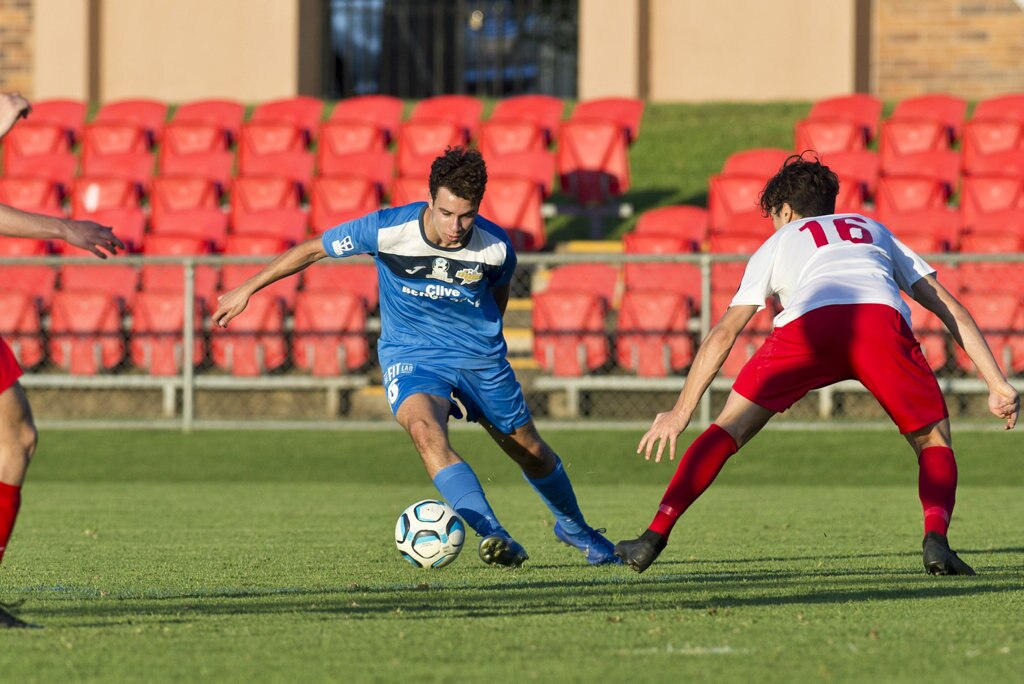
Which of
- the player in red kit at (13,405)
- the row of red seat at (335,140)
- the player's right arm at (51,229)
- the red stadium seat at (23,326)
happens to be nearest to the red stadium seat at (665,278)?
the row of red seat at (335,140)

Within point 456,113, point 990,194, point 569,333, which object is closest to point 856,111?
point 990,194

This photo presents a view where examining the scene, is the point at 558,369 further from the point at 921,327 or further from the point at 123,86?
the point at 123,86

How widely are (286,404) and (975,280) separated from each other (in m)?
6.12

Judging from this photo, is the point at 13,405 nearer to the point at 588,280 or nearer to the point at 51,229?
the point at 51,229

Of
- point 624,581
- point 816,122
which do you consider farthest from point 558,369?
point 624,581

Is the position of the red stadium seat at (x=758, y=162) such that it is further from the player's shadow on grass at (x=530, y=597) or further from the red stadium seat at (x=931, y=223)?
the player's shadow on grass at (x=530, y=597)

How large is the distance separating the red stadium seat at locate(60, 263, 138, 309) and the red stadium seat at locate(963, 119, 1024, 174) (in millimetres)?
8921

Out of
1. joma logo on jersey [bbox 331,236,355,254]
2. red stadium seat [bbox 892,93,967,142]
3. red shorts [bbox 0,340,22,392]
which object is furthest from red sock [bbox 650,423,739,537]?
red stadium seat [bbox 892,93,967,142]

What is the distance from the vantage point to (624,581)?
667cm

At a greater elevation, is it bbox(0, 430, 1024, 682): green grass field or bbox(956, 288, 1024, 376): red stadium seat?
bbox(956, 288, 1024, 376): red stadium seat

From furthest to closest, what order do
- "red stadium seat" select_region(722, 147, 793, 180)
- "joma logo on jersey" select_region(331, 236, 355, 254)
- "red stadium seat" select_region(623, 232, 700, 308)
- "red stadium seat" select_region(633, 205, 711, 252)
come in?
"red stadium seat" select_region(722, 147, 793, 180) → "red stadium seat" select_region(633, 205, 711, 252) → "red stadium seat" select_region(623, 232, 700, 308) → "joma logo on jersey" select_region(331, 236, 355, 254)

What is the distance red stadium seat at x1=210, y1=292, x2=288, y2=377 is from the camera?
14359 millimetres

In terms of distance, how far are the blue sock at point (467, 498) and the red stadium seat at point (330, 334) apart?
765 centimetres

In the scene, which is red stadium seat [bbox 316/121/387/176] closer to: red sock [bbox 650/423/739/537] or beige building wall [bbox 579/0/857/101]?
beige building wall [bbox 579/0/857/101]
